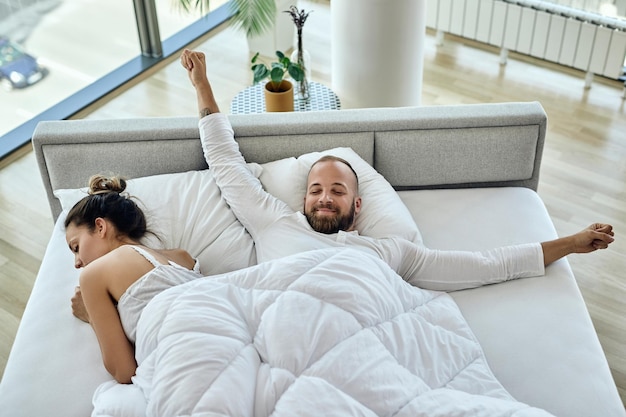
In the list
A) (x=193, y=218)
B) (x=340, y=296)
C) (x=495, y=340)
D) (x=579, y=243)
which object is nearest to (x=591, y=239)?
(x=579, y=243)

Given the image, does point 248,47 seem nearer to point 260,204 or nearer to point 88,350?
point 260,204

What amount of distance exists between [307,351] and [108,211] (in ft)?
2.43

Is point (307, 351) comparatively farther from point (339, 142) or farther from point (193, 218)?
point (339, 142)

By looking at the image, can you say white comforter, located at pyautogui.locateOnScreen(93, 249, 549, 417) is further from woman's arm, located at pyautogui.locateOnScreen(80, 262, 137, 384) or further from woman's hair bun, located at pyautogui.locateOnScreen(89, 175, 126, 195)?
woman's hair bun, located at pyautogui.locateOnScreen(89, 175, 126, 195)

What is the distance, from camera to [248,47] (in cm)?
411

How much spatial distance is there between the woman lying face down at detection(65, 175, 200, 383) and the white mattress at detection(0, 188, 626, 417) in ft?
0.29

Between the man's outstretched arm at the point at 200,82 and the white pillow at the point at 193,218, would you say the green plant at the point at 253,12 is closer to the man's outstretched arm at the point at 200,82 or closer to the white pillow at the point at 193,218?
the man's outstretched arm at the point at 200,82

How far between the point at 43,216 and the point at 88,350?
4.17ft

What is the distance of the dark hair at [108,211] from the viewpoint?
2.02 m

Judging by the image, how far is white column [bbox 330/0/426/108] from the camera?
297 centimetres

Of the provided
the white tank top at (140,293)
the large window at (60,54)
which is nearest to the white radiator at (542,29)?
the large window at (60,54)

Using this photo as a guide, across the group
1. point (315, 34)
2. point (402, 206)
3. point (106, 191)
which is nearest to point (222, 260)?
point (106, 191)

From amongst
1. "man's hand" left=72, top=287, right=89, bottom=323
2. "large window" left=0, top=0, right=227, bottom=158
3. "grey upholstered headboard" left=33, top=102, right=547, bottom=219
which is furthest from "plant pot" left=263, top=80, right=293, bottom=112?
"man's hand" left=72, top=287, right=89, bottom=323

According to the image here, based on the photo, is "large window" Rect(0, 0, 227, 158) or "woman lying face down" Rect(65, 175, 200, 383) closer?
"woman lying face down" Rect(65, 175, 200, 383)
